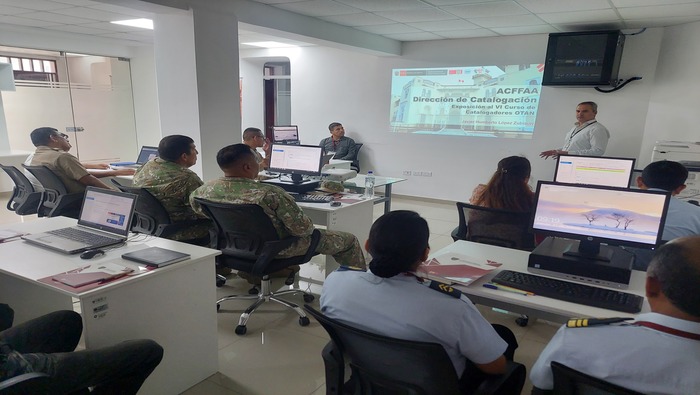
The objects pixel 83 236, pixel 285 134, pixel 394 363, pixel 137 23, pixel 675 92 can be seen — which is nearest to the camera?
pixel 394 363

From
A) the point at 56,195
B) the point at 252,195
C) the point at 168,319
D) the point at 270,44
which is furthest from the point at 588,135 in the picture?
the point at 56,195

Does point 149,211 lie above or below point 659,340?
below

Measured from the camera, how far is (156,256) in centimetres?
207

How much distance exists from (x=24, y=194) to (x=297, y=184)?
2.63m

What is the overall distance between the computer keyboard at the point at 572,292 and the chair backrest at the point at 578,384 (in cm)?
62

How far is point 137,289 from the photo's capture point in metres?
1.91

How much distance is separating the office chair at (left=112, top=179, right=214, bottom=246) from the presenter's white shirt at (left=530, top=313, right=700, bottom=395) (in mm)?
2620

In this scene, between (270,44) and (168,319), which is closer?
(168,319)

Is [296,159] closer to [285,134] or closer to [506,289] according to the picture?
[506,289]

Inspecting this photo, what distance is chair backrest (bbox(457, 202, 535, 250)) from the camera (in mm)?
2691

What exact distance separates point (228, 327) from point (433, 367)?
6.59 ft

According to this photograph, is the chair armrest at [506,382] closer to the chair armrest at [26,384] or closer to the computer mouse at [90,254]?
the chair armrest at [26,384]

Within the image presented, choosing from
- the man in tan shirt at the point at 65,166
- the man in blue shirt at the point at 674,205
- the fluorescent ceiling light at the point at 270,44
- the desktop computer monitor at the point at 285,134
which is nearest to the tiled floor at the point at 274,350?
the man in blue shirt at the point at 674,205

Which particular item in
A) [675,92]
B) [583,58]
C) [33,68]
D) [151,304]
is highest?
[583,58]
